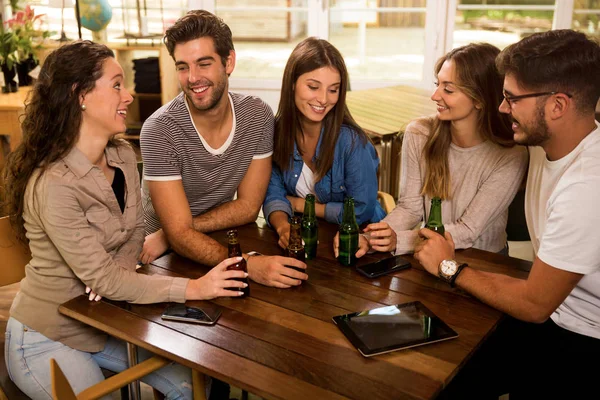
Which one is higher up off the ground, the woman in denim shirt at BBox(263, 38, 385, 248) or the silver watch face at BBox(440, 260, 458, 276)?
the woman in denim shirt at BBox(263, 38, 385, 248)

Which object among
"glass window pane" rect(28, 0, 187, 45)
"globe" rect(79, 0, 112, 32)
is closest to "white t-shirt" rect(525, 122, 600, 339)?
"globe" rect(79, 0, 112, 32)

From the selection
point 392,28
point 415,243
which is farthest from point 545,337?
point 392,28

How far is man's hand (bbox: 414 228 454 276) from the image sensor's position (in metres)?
1.67

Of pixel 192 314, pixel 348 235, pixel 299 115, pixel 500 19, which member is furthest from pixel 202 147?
pixel 500 19

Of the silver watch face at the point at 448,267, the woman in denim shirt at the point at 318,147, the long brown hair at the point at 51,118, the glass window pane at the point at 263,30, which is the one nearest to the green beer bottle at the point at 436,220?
the silver watch face at the point at 448,267

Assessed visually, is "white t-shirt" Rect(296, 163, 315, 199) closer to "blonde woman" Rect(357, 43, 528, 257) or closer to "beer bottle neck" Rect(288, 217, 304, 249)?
"blonde woman" Rect(357, 43, 528, 257)

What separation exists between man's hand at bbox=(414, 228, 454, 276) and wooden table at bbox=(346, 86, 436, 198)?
133 centimetres

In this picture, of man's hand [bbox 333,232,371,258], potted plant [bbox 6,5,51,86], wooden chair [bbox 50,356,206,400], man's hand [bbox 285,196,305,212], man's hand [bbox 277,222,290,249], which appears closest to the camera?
wooden chair [bbox 50,356,206,400]

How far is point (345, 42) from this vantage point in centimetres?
544

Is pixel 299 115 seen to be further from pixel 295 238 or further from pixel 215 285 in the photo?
pixel 215 285

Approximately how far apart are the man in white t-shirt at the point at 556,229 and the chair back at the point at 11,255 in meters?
1.17

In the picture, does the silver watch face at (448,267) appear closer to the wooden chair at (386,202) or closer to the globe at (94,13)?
the wooden chair at (386,202)

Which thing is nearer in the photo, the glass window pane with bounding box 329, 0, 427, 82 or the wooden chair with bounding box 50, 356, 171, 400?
the wooden chair with bounding box 50, 356, 171, 400

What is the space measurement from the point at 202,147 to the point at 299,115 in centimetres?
38
